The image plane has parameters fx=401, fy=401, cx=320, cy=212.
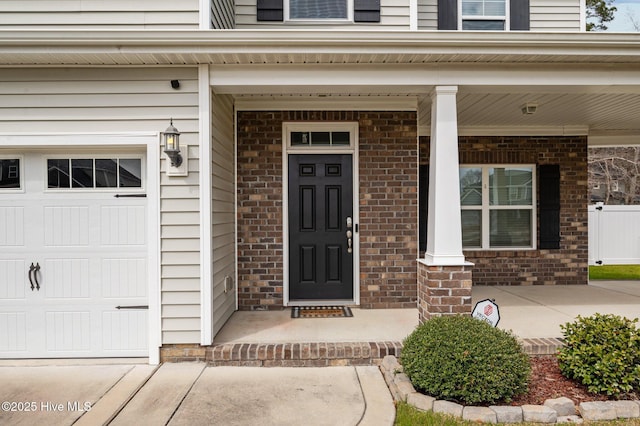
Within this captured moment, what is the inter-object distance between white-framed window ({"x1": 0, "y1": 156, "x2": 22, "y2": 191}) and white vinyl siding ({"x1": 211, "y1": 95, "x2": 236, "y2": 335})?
72.3 inches

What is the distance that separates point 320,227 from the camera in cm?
507

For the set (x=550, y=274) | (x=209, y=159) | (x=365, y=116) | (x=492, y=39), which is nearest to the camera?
(x=492, y=39)

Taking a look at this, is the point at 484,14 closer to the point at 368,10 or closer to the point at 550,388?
the point at 368,10

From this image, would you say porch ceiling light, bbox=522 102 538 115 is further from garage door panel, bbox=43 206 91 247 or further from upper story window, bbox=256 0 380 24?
garage door panel, bbox=43 206 91 247

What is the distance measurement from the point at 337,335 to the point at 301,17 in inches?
154

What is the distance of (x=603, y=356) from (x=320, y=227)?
3096 mm

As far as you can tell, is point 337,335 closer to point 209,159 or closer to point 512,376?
point 512,376

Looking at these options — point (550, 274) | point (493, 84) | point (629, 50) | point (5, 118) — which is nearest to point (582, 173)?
point (550, 274)

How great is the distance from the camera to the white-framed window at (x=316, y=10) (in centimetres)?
512

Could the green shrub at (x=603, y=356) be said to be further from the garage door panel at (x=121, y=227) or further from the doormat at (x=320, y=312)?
the garage door panel at (x=121, y=227)

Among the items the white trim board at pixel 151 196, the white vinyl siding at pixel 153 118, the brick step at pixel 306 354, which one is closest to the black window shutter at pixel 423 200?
the brick step at pixel 306 354

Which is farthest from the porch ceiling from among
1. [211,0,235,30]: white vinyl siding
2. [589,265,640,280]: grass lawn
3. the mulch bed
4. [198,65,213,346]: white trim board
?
[589,265,640,280]: grass lawn

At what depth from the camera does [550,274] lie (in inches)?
261

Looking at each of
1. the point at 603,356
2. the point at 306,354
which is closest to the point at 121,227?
the point at 306,354
